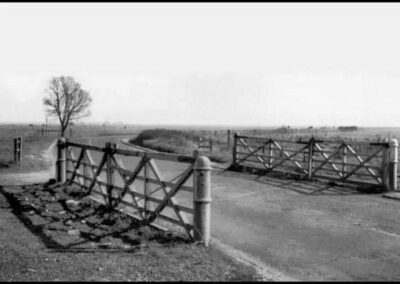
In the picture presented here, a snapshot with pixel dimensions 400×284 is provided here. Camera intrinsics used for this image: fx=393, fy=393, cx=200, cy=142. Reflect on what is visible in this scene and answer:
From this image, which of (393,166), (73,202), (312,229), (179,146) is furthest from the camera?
(179,146)

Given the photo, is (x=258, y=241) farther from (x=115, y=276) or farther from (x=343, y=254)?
(x=115, y=276)

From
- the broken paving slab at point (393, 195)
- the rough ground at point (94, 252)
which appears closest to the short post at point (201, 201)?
the rough ground at point (94, 252)

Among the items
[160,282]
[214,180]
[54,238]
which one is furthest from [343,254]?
[214,180]

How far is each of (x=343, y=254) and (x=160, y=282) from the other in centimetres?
319

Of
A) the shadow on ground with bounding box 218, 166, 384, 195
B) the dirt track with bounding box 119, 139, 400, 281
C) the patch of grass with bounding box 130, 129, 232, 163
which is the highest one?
the patch of grass with bounding box 130, 129, 232, 163

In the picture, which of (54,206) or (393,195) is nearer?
(54,206)

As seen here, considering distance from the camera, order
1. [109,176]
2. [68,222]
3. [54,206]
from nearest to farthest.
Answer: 1. [68,222]
2. [109,176]
3. [54,206]

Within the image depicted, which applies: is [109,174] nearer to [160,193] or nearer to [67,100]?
[160,193]

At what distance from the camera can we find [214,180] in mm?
14672

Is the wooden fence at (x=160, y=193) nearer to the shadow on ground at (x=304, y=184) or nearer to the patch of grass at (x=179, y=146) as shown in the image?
the shadow on ground at (x=304, y=184)

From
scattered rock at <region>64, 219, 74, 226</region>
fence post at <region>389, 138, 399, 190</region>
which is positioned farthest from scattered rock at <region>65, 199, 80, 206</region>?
fence post at <region>389, 138, 399, 190</region>

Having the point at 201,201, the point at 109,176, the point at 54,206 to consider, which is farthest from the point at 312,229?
the point at 54,206

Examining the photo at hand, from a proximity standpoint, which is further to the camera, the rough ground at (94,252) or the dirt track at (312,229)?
the dirt track at (312,229)

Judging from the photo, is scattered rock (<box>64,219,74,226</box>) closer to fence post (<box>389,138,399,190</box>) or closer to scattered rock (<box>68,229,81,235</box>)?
scattered rock (<box>68,229,81,235</box>)
